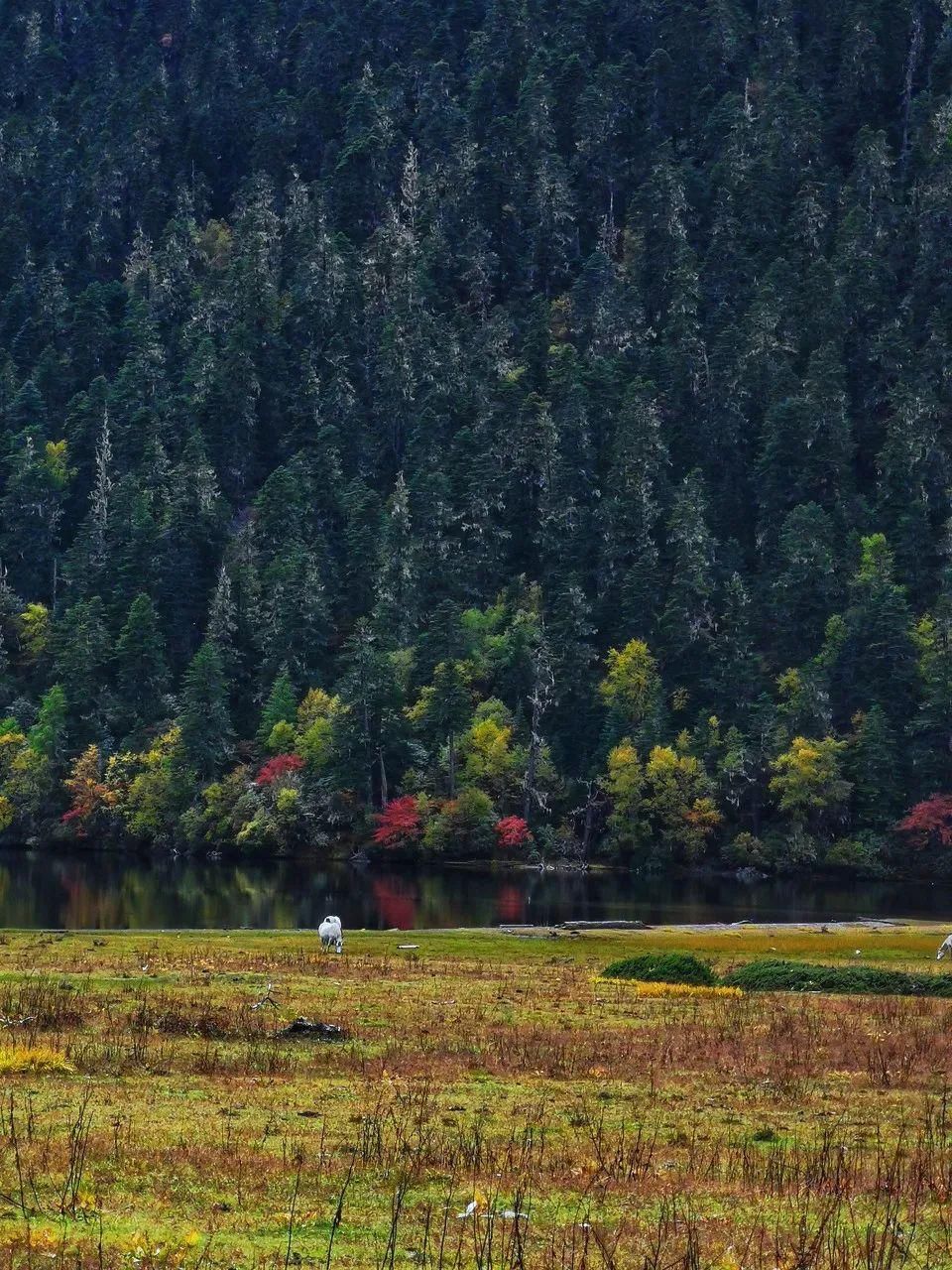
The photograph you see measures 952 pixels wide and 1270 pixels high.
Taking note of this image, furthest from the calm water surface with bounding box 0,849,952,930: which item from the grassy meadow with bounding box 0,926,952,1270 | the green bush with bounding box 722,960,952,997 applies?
the grassy meadow with bounding box 0,926,952,1270

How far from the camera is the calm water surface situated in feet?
321

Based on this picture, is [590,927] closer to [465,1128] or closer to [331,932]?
[331,932]

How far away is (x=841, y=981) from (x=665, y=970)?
17.9ft

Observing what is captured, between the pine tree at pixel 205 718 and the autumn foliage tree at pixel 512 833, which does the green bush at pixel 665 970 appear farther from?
the pine tree at pixel 205 718

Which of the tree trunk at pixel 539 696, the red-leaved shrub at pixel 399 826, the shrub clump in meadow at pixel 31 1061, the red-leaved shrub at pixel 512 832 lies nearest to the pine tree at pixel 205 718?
the red-leaved shrub at pixel 399 826

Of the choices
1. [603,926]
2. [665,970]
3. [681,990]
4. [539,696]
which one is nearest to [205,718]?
[539,696]

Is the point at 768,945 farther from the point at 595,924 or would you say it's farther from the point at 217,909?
the point at 217,909

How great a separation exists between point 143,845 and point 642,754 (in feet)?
162

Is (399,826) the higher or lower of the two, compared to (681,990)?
higher

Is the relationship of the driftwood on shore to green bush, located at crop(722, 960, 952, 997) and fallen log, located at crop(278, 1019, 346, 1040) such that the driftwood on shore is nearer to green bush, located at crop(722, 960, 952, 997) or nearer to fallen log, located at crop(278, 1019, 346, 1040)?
green bush, located at crop(722, 960, 952, 997)

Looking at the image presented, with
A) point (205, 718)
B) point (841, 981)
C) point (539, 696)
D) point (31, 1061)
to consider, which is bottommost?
point (841, 981)

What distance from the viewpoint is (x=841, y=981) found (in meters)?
54.1

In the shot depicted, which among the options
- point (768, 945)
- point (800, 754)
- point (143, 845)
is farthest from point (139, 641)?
point (768, 945)

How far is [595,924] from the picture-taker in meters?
85.7
